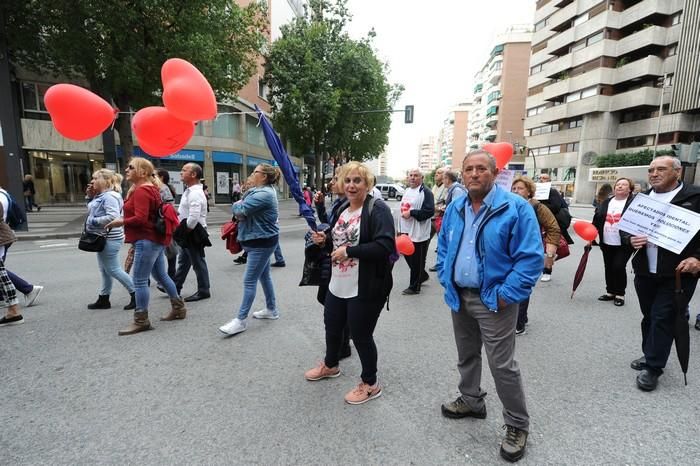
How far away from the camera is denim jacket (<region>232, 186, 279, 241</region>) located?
Answer: 3963 mm

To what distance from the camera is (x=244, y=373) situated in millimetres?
3195

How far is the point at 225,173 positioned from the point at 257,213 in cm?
2431

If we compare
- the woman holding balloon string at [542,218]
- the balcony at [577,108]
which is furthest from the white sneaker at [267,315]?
the balcony at [577,108]

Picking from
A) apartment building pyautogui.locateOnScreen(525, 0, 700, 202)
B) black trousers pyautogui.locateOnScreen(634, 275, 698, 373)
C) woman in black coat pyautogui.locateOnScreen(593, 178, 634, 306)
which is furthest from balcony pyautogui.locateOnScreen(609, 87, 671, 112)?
black trousers pyautogui.locateOnScreen(634, 275, 698, 373)

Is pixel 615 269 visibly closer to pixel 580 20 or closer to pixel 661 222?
pixel 661 222

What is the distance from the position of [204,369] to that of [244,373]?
362 millimetres

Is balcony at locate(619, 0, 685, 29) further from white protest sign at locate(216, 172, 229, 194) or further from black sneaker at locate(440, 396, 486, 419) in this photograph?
black sneaker at locate(440, 396, 486, 419)

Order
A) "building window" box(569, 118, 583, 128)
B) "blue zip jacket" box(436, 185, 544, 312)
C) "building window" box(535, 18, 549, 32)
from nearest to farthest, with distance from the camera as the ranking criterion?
1. "blue zip jacket" box(436, 185, 544, 312)
2. "building window" box(569, 118, 583, 128)
3. "building window" box(535, 18, 549, 32)

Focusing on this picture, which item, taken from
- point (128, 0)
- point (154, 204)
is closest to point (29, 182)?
point (128, 0)

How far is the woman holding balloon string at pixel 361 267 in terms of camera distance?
102 inches

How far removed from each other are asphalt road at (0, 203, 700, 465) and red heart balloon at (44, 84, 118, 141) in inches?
81.9

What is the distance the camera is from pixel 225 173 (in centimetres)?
2681

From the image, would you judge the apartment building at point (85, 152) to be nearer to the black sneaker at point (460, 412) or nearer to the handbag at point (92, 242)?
the handbag at point (92, 242)

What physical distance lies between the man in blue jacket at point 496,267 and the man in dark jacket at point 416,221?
3.09m
